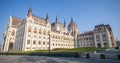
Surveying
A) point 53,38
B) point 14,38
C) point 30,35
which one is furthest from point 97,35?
point 14,38

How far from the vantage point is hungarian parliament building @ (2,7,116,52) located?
43.3 m

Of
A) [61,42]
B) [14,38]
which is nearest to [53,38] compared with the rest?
[61,42]

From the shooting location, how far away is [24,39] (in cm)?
4062

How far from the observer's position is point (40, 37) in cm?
4897

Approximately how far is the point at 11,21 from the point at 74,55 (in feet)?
180

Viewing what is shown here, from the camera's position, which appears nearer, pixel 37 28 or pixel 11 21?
pixel 37 28

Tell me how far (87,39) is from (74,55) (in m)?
56.7

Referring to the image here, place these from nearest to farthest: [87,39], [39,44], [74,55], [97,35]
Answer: [74,55]
[39,44]
[97,35]
[87,39]

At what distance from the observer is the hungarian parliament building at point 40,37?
43.3 meters

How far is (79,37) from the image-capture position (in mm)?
77312

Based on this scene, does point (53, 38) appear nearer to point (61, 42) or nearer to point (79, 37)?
point (61, 42)

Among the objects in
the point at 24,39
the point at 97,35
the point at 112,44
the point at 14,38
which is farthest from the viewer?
the point at 97,35

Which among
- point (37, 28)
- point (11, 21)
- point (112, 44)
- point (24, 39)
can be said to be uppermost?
point (11, 21)

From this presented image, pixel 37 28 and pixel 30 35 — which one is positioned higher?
pixel 37 28
